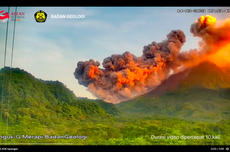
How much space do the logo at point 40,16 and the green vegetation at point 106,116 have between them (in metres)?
1.24

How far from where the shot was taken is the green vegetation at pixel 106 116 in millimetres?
5258

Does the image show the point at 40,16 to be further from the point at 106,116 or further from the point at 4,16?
the point at 106,116

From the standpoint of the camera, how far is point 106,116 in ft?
22.0

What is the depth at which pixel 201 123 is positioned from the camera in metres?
6.29

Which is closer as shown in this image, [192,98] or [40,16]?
[40,16]

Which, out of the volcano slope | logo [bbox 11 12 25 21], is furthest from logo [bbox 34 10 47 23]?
the volcano slope

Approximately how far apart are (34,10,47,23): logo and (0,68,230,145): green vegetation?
1241 mm

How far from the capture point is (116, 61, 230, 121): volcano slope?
7090 millimetres

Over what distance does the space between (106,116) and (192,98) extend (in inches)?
118

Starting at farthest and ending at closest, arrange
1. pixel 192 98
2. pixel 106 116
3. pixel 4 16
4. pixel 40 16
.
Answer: pixel 192 98, pixel 106 116, pixel 40 16, pixel 4 16

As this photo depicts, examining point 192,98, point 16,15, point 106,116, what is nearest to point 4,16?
point 16,15

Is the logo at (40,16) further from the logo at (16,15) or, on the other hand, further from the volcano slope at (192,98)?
the volcano slope at (192,98)
